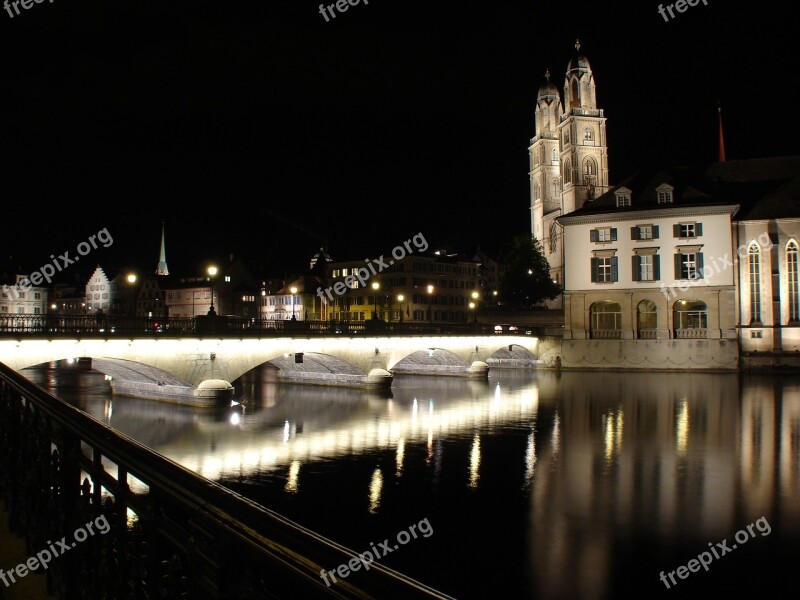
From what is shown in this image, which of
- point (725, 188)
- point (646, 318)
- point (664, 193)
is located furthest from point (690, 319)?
point (725, 188)

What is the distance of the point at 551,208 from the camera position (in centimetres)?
9962

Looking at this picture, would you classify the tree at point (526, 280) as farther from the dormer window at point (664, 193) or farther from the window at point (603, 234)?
the dormer window at point (664, 193)

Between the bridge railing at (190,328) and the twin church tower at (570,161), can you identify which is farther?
the twin church tower at (570,161)

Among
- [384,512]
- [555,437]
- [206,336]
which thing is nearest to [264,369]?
[206,336]

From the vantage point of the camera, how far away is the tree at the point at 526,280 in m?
81.8

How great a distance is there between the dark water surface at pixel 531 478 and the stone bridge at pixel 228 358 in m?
1.42

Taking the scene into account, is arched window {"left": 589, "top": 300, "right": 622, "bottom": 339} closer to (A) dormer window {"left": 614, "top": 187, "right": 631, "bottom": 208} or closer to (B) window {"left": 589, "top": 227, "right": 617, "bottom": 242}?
(B) window {"left": 589, "top": 227, "right": 617, "bottom": 242}

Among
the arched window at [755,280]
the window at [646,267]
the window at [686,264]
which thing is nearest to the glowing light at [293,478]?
the window at [646,267]

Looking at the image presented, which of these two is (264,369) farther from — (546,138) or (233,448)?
(546,138)

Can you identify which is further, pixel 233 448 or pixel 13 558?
pixel 233 448

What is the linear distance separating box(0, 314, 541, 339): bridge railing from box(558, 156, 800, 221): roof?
66.2ft

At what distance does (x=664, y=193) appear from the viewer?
190 ft

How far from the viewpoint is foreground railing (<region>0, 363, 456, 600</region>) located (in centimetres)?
210

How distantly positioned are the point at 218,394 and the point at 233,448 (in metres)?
9.90
